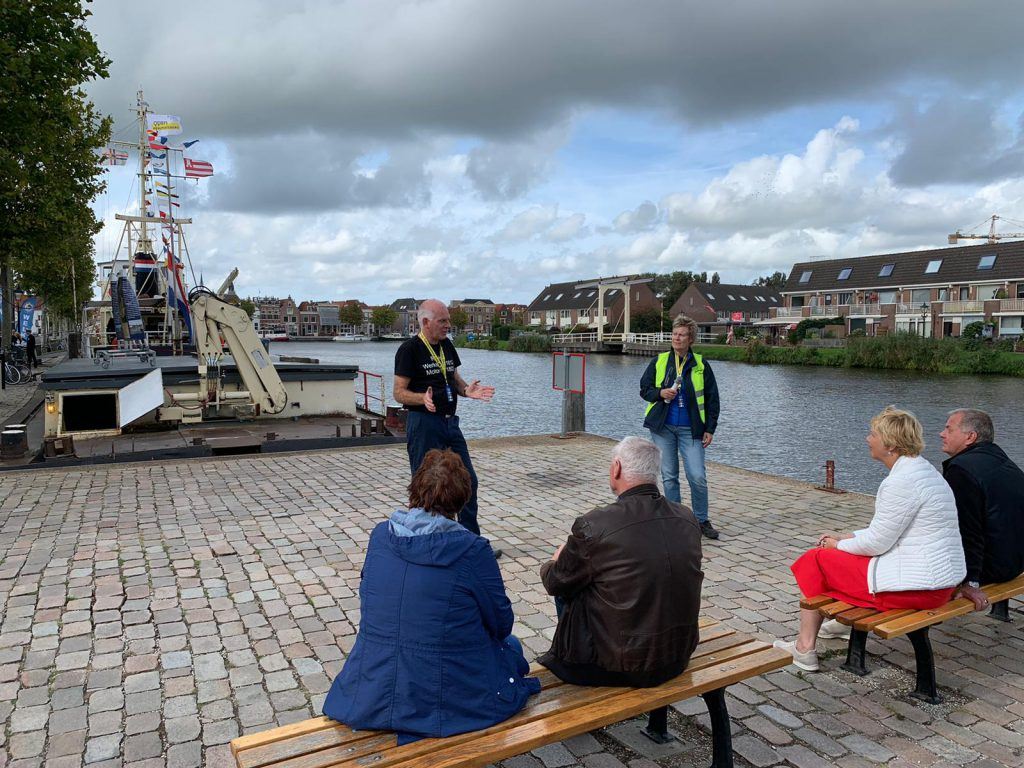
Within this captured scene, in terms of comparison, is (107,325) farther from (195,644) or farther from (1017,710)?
(1017,710)

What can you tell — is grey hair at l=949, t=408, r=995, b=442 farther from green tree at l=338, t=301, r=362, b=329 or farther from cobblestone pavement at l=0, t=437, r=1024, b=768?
green tree at l=338, t=301, r=362, b=329

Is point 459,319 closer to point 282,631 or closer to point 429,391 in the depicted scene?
point 429,391

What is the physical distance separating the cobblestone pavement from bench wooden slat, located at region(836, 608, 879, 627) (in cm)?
43

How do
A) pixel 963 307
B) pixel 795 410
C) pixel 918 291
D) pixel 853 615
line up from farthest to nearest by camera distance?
1. pixel 918 291
2. pixel 963 307
3. pixel 795 410
4. pixel 853 615

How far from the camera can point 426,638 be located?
262cm

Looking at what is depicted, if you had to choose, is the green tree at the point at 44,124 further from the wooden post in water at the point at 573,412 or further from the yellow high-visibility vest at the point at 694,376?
the yellow high-visibility vest at the point at 694,376

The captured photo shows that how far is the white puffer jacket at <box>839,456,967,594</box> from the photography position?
3.72 meters

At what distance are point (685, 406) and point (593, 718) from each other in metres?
4.24

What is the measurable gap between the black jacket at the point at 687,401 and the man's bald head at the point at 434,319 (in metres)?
1.94

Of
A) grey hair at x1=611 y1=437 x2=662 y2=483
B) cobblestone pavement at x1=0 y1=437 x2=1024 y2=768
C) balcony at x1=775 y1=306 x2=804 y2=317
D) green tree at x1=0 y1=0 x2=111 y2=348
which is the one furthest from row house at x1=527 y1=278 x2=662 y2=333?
grey hair at x1=611 y1=437 x2=662 y2=483

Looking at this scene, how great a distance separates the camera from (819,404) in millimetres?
29641

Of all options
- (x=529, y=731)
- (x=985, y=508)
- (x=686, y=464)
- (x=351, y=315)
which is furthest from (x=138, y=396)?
(x=351, y=315)

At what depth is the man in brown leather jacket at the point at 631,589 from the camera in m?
2.88

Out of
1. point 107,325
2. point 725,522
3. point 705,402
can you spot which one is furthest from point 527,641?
point 107,325
